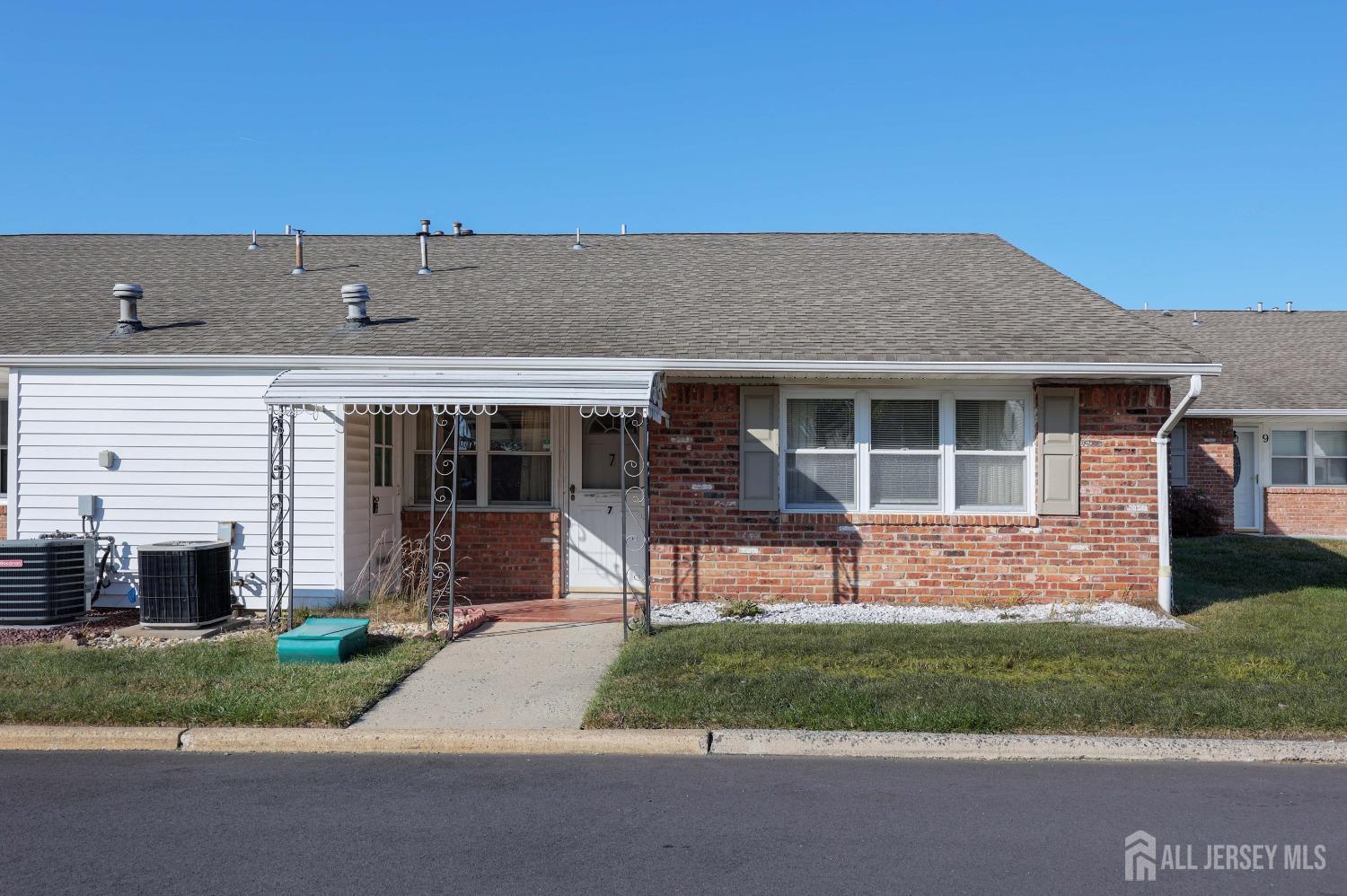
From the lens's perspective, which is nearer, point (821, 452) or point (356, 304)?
point (821, 452)

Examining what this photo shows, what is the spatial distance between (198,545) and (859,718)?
6.46 metres

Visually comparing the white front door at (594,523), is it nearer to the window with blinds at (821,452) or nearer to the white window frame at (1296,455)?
the window with blinds at (821,452)

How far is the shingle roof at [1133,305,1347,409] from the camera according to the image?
20016 mm

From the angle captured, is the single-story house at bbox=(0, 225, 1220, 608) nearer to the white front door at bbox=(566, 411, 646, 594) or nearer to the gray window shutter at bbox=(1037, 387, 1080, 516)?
the gray window shutter at bbox=(1037, 387, 1080, 516)

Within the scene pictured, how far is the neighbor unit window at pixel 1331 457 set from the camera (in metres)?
20.6

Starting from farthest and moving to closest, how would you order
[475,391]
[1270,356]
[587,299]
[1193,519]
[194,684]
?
1. [1270,356]
2. [1193,519]
3. [587,299]
4. [475,391]
5. [194,684]

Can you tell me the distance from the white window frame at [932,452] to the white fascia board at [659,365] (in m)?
0.57

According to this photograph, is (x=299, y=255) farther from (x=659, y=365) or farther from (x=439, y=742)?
(x=439, y=742)

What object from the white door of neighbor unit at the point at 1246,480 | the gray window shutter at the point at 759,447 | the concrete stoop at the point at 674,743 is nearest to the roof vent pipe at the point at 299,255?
the gray window shutter at the point at 759,447

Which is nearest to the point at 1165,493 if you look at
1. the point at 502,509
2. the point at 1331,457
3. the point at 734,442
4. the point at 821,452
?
the point at 821,452

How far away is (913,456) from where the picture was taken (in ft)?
36.6

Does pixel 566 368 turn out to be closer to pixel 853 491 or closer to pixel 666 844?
pixel 853 491

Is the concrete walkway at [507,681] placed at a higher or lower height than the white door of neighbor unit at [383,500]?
lower

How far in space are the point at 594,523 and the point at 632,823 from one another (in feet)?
22.9
